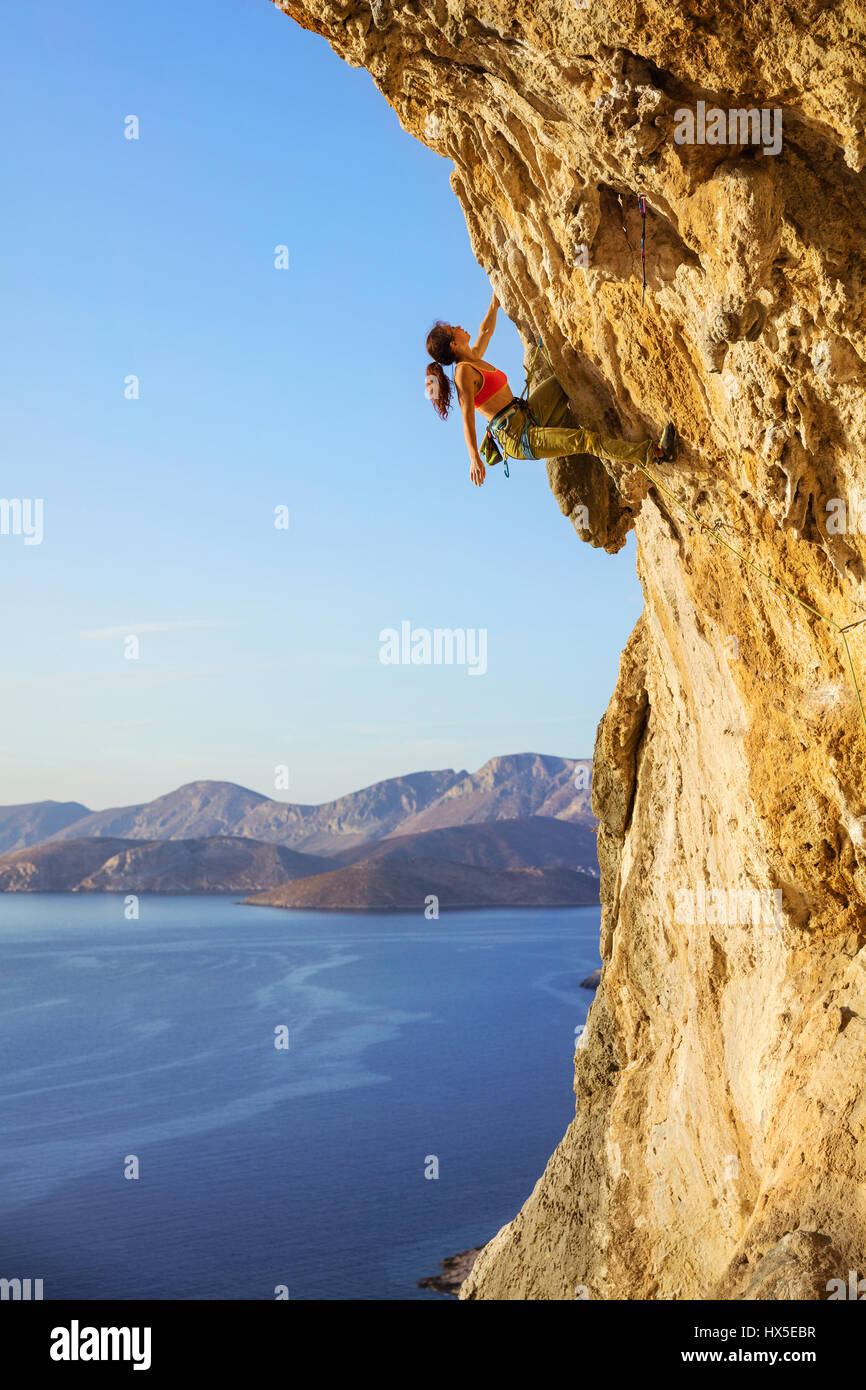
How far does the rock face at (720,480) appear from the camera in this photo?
15.1 feet

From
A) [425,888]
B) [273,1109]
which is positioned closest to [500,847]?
[425,888]

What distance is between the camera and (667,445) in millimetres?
6488

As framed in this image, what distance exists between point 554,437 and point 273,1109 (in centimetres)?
5036

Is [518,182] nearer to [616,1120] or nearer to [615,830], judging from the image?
[615,830]

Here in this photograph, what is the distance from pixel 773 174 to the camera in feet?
15.1

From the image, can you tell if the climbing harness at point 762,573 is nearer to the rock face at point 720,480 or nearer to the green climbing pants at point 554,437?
the rock face at point 720,480

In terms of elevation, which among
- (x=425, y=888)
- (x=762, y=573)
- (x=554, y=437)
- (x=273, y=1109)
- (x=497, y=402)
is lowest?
(x=273, y=1109)

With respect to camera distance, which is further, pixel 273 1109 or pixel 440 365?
pixel 273 1109

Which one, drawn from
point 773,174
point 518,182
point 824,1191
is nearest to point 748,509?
point 773,174

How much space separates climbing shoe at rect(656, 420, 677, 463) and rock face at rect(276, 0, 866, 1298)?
0.12 meters

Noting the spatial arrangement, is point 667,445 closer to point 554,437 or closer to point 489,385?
point 554,437

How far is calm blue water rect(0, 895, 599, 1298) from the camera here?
3778 cm

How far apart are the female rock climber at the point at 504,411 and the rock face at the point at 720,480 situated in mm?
216

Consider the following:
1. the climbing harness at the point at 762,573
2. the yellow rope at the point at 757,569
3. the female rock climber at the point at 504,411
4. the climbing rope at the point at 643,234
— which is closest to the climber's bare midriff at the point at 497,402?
the female rock climber at the point at 504,411
